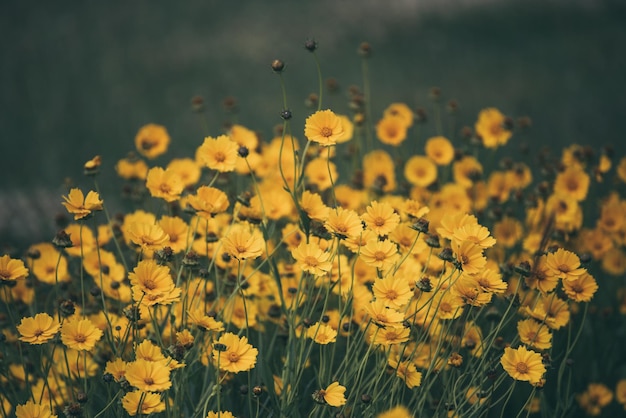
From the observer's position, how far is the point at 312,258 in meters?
1.75

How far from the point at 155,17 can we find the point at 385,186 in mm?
5803

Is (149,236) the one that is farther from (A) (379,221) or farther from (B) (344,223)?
(A) (379,221)

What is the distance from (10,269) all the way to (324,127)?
0.81 meters

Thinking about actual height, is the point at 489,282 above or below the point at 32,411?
above

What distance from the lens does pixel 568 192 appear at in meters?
2.64

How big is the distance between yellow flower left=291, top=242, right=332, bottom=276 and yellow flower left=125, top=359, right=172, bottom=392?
399 millimetres

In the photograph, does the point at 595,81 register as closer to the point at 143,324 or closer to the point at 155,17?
the point at 155,17

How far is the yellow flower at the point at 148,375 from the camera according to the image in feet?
4.85

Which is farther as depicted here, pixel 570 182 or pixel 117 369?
pixel 570 182

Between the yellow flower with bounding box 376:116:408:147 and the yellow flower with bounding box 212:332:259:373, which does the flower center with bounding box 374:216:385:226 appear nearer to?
the yellow flower with bounding box 212:332:259:373

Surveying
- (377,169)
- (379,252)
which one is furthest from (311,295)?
(377,169)

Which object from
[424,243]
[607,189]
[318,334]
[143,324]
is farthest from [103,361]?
[607,189]

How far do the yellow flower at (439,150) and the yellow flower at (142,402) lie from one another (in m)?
1.58

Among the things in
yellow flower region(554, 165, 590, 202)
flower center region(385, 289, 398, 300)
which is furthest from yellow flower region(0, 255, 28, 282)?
yellow flower region(554, 165, 590, 202)
